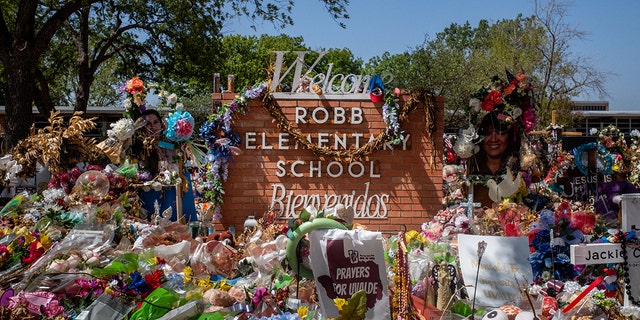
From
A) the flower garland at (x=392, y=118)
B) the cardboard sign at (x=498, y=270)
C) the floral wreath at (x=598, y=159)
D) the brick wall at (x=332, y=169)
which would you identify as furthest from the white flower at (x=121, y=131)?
the floral wreath at (x=598, y=159)

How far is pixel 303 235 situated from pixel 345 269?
1.30 ft

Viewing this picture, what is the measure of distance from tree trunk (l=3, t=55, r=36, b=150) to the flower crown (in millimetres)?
7858

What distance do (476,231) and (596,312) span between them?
2.14 metres

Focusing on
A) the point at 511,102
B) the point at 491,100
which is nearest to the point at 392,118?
the point at 491,100

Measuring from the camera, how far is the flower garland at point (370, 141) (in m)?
9.84

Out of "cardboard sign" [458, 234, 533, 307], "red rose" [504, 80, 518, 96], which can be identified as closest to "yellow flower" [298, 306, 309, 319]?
"cardboard sign" [458, 234, 533, 307]

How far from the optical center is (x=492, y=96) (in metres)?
10.0

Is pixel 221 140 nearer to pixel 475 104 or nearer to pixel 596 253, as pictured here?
pixel 475 104

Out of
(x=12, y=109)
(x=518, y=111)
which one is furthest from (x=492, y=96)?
(x=12, y=109)

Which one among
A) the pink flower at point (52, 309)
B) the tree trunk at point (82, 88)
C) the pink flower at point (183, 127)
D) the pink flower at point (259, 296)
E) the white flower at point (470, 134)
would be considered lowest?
the pink flower at point (52, 309)

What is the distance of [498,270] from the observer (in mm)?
4906

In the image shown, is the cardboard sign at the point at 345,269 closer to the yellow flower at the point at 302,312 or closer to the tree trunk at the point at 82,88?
the yellow flower at the point at 302,312

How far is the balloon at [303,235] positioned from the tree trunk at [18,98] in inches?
370

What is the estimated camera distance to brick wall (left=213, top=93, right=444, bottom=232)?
9922mm
